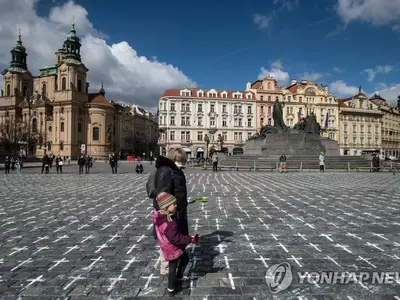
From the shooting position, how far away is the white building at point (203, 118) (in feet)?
226

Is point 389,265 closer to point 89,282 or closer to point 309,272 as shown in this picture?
point 309,272

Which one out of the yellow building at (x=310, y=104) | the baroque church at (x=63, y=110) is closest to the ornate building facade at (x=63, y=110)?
the baroque church at (x=63, y=110)

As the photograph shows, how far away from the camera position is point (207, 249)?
4.70 meters

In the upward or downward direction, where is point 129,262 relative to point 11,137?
downward

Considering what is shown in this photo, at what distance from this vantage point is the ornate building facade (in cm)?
7081

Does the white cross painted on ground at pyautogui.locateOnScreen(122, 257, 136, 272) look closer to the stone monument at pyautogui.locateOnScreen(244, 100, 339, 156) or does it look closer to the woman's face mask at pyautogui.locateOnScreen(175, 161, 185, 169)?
the woman's face mask at pyautogui.locateOnScreen(175, 161, 185, 169)

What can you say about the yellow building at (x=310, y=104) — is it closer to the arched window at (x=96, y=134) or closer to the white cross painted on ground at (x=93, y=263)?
the arched window at (x=96, y=134)

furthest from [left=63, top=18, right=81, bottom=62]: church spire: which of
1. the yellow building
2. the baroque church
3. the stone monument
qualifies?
the stone monument

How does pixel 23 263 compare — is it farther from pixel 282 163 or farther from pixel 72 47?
pixel 72 47

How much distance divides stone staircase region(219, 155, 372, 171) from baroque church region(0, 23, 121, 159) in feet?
174

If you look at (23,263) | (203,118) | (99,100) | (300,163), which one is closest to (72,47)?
(99,100)

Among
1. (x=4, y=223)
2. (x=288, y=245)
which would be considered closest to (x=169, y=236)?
(x=288, y=245)

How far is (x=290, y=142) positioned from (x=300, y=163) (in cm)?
351

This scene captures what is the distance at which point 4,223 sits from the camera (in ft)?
20.8
